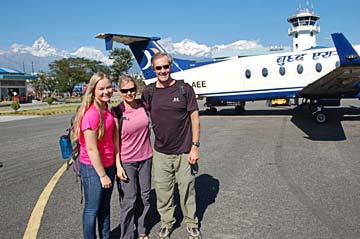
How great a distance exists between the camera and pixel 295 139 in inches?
364

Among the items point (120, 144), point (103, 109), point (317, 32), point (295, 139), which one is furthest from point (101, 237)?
point (317, 32)

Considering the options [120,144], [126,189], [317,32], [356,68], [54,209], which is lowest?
[54,209]

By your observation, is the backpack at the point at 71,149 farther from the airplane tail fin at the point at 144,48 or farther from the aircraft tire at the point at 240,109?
the aircraft tire at the point at 240,109

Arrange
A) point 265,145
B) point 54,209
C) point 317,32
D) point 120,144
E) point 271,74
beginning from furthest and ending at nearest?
point 317,32 < point 271,74 < point 265,145 < point 54,209 < point 120,144

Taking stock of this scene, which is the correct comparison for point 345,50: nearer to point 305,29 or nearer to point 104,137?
point 104,137

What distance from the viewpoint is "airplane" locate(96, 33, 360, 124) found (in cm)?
1252

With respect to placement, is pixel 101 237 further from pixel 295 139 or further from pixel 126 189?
pixel 295 139

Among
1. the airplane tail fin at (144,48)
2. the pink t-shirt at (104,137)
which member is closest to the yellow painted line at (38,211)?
the pink t-shirt at (104,137)

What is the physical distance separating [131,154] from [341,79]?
10.0m

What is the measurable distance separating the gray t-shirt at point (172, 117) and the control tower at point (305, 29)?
81.7 m

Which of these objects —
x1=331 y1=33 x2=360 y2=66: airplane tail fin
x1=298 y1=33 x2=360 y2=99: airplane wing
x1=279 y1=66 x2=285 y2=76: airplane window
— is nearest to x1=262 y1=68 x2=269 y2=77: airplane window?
x1=279 y1=66 x2=285 y2=76: airplane window

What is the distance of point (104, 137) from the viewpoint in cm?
309

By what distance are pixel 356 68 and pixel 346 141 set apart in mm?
2323

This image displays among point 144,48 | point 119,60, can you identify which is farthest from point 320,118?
point 119,60
